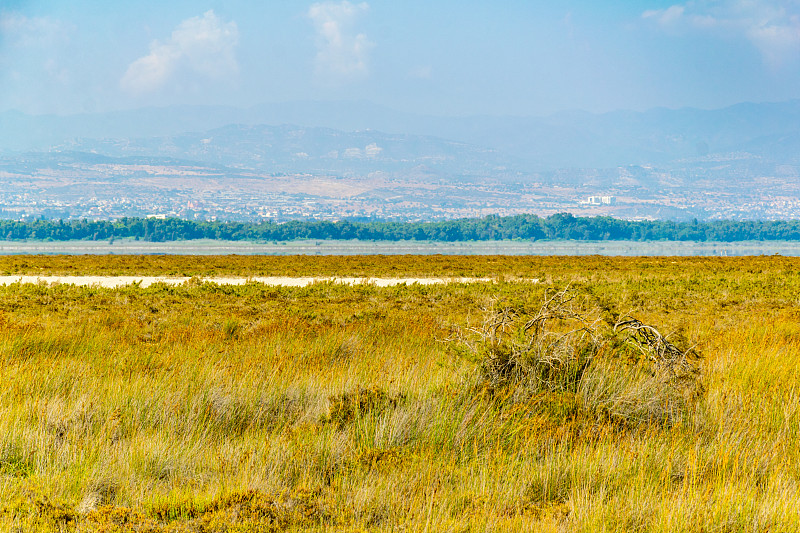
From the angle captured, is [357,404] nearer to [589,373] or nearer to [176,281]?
[589,373]

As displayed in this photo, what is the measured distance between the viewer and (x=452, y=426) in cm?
554

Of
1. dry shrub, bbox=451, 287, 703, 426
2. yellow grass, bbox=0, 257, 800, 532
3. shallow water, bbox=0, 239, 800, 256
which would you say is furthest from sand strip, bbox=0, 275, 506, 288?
shallow water, bbox=0, 239, 800, 256

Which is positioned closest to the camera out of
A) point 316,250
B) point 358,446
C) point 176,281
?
point 358,446

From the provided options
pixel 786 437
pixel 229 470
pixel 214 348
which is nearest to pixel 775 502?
pixel 786 437

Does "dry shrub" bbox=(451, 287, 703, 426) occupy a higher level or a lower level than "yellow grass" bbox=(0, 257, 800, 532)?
higher

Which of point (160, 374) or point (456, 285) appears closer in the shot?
point (160, 374)

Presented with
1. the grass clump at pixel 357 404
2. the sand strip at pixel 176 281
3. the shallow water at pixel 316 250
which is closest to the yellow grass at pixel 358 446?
the grass clump at pixel 357 404

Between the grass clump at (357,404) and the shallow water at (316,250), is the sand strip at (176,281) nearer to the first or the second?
the grass clump at (357,404)

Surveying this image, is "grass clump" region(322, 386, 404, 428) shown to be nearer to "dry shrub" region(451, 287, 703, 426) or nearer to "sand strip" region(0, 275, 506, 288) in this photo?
"dry shrub" region(451, 287, 703, 426)

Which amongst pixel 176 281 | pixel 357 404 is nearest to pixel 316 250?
pixel 176 281

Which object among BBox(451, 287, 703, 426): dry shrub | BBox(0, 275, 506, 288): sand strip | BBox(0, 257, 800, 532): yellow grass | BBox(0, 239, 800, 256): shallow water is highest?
BBox(451, 287, 703, 426): dry shrub

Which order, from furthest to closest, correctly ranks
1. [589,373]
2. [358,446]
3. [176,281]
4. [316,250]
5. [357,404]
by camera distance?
1. [316,250]
2. [176,281]
3. [589,373]
4. [357,404]
5. [358,446]

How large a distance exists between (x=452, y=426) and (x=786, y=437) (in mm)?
2885

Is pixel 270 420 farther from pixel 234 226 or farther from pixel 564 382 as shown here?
pixel 234 226
